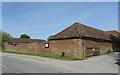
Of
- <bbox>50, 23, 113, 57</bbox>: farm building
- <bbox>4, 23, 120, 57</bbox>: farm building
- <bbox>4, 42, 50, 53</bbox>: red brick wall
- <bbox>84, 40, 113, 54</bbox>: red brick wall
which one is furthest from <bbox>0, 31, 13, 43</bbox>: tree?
<bbox>84, 40, 113, 54</bbox>: red brick wall

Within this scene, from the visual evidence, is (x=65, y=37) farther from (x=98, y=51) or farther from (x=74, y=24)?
(x=98, y=51)

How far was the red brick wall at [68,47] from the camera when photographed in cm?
2056

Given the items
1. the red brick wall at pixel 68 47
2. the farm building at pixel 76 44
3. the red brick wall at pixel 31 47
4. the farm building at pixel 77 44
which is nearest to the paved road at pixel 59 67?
the red brick wall at pixel 68 47

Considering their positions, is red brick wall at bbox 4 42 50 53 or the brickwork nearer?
red brick wall at bbox 4 42 50 53

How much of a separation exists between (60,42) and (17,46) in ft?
55.7

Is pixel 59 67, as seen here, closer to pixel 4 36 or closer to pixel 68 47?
pixel 68 47

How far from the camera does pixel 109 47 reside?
2944 centimetres

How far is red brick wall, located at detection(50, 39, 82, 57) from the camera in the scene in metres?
20.6

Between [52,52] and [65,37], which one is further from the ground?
[65,37]

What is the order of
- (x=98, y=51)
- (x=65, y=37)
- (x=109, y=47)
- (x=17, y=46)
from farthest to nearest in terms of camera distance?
(x=17, y=46)
(x=109, y=47)
(x=98, y=51)
(x=65, y=37)

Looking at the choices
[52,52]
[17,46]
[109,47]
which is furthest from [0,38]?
[109,47]

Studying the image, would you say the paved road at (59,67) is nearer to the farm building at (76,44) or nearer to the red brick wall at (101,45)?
the farm building at (76,44)

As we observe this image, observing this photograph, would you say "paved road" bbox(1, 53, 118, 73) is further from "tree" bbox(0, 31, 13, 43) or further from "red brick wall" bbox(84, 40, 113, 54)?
"tree" bbox(0, 31, 13, 43)

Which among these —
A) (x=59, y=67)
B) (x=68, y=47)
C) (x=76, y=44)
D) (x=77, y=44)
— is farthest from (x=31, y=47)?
(x=59, y=67)
